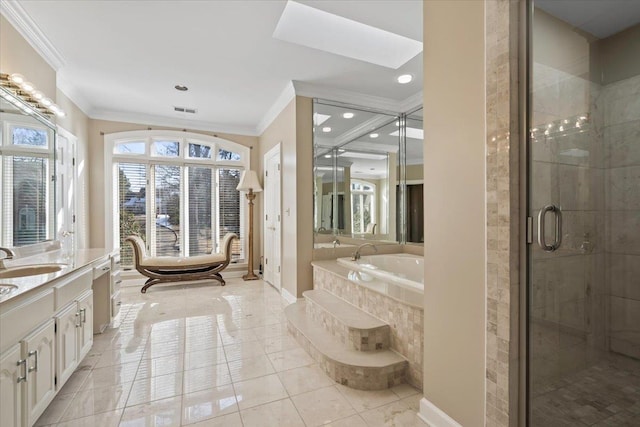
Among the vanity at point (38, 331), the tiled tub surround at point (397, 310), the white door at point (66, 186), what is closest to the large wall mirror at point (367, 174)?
the tiled tub surround at point (397, 310)

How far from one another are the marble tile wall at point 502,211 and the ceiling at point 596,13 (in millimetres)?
201

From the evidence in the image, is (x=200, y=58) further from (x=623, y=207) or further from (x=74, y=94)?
(x=623, y=207)

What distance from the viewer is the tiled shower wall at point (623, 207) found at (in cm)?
119

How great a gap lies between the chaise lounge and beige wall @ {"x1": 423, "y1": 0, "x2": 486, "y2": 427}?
12.4 feet

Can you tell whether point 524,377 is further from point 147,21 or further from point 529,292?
point 147,21

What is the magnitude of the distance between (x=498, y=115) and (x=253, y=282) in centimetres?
446

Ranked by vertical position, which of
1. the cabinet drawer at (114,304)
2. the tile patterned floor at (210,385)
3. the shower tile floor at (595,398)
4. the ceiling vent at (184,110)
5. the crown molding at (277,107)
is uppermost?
the ceiling vent at (184,110)

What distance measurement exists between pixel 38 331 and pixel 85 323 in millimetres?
765

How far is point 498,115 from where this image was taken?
1227 millimetres

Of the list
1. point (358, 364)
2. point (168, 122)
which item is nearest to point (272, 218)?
point (168, 122)

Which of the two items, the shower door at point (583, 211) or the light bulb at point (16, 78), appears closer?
the shower door at point (583, 211)

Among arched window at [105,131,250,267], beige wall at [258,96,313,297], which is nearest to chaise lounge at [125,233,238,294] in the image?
arched window at [105,131,250,267]

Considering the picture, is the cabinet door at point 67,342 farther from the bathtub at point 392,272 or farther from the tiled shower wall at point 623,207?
the tiled shower wall at point 623,207

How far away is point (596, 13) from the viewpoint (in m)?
1.25
